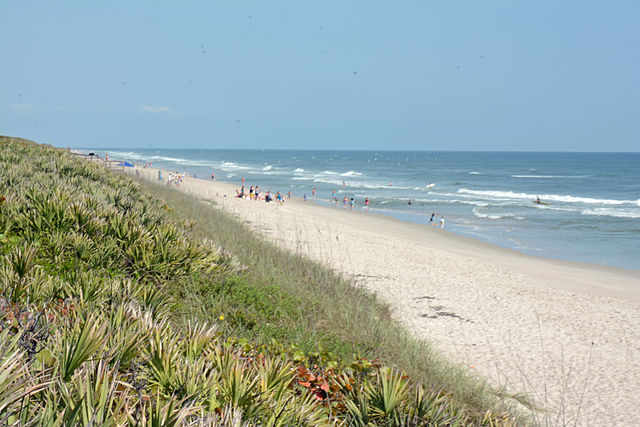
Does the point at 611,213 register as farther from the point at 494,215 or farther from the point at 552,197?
the point at 552,197

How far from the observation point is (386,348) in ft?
20.0

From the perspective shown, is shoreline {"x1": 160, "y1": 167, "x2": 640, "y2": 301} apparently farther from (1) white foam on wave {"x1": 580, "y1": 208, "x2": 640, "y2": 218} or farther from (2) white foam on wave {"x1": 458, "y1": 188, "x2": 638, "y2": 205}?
(2) white foam on wave {"x1": 458, "y1": 188, "x2": 638, "y2": 205}

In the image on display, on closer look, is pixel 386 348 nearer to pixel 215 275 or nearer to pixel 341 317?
pixel 341 317

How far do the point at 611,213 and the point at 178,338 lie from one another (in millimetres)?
40862

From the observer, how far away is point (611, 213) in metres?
37.7

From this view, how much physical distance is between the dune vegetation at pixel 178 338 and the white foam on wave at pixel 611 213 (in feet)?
113

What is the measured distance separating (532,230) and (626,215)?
11.8 meters

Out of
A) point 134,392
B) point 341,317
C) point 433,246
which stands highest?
point 134,392

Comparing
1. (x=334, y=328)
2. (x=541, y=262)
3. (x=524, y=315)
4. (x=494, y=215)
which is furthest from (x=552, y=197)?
(x=334, y=328)

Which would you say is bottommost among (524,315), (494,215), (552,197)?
(524,315)

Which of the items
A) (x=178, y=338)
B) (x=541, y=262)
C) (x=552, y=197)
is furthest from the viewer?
(x=552, y=197)

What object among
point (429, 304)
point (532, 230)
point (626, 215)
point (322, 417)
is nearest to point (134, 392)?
point (322, 417)

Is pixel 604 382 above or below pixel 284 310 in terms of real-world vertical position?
below

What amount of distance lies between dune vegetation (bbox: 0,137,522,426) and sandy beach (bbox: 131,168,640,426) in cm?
121
